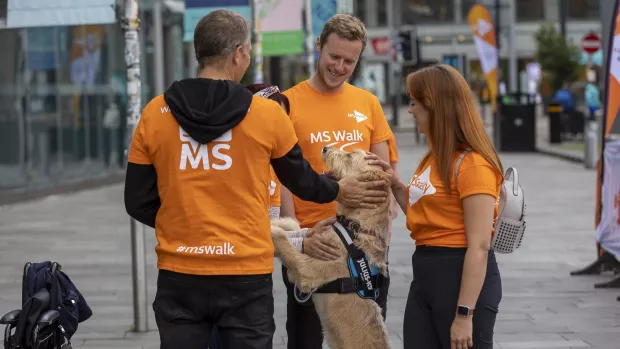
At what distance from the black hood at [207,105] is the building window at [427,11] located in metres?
75.1

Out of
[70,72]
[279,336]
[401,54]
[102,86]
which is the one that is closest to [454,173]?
[279,336]

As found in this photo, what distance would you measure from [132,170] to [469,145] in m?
1.21

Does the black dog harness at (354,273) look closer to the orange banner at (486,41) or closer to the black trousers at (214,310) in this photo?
the black trousers at (214,310)

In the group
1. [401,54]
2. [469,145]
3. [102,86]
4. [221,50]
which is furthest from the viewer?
[401,54]

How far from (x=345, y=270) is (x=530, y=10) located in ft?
251

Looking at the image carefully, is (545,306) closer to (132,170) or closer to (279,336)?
(279,336)

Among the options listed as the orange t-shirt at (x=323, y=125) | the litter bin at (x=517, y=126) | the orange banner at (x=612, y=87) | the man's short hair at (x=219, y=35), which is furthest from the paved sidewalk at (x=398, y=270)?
the litter bin at (x=517, y=126)

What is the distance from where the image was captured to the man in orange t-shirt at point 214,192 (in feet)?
12.5

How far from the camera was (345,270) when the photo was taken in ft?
15.2

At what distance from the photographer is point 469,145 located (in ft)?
13.7

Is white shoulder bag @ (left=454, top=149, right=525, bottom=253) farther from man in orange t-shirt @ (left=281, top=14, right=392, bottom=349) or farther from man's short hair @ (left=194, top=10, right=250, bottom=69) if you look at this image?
man's short hair @ (left=194, top=10, right=250, bottom=69)

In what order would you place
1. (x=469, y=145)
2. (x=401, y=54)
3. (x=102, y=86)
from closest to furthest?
1. (x=469, y=145)
2. (x=102, y=86)
3. (x=401, y=54)

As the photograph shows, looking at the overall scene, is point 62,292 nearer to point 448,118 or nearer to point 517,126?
point 448,118

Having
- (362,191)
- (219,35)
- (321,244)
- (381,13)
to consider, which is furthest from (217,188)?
(381,13)
